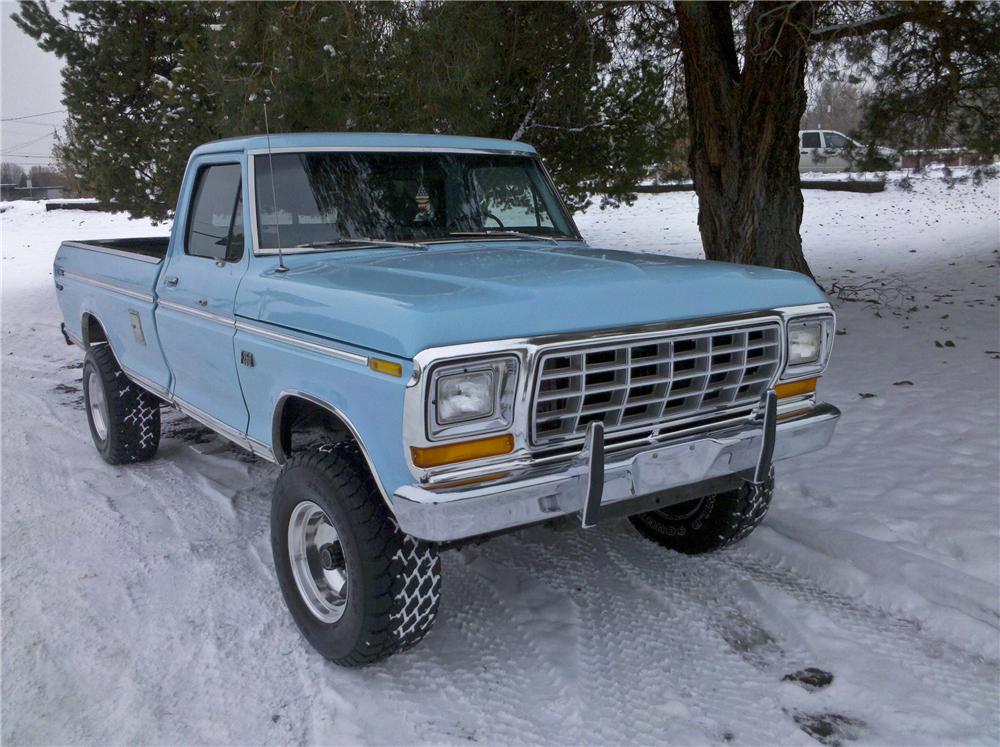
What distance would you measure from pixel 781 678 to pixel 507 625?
3.45ft

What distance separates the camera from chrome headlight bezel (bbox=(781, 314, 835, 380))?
3.23m

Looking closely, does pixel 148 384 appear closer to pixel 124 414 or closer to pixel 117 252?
pixel 124 414

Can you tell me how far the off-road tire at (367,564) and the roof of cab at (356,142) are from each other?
160 cm

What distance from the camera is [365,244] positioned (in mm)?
3707

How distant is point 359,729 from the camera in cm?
273

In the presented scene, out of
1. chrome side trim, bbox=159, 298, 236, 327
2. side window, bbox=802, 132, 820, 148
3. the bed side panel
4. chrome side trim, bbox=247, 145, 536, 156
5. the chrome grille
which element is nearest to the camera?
the chrome grille

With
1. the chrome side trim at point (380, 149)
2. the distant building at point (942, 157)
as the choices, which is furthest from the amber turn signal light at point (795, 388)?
the distant building at point (942, 157)

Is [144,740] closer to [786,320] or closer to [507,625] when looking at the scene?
[507,625]

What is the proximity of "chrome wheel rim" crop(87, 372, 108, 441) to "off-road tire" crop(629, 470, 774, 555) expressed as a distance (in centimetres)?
356

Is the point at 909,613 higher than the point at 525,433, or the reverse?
the point at 525,433

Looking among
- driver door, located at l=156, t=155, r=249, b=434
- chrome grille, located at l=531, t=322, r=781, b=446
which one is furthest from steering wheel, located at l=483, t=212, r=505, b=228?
A: chrome grille, located at l=531, t=322, r=781, b=446

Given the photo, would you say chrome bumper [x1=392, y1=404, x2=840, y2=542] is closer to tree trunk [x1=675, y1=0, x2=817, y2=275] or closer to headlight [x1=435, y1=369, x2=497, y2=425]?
Answer: headlight [x1=435, y1=369, x2=497, y2=425]

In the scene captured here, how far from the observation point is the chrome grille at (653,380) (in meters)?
2.70

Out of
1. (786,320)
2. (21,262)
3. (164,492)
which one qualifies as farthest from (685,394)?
(21,262)
